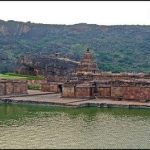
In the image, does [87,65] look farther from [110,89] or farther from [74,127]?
[74,127]

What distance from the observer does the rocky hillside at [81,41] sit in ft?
357

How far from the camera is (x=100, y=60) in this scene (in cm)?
10669

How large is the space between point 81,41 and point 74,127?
107923mm

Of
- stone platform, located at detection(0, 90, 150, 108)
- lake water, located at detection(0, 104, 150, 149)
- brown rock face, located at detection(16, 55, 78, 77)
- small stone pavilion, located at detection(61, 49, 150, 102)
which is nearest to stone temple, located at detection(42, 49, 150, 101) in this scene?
small stone pavilion, located at detection(61, 49, 150, 102)

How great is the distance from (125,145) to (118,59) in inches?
3243

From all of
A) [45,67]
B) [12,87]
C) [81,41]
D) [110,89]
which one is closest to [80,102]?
[110,89]

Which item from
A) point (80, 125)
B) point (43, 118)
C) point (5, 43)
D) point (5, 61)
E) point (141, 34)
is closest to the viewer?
point (80, 125)

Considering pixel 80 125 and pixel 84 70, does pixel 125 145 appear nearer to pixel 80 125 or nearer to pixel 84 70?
pixel 80 125

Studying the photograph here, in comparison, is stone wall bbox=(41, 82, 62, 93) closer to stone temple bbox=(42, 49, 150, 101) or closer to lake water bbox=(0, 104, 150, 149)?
stone temple bbox=(42, 49, 150, 101)

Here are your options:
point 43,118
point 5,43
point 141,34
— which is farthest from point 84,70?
point 141,34

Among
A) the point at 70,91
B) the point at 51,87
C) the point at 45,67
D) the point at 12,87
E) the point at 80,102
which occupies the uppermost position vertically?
the point at 45,67

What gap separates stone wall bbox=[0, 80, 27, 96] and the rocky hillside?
44.9m

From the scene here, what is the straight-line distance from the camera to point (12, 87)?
5338cm

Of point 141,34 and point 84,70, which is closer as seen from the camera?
point 84,70
